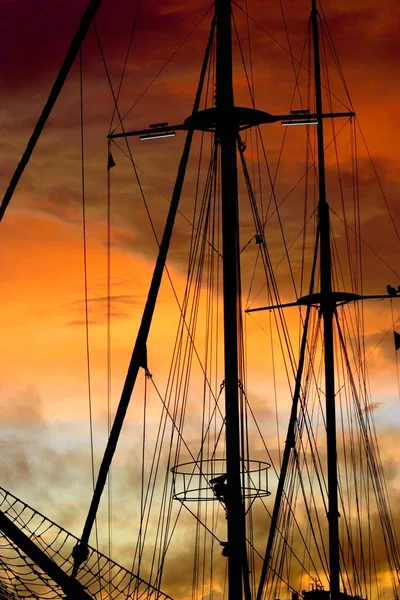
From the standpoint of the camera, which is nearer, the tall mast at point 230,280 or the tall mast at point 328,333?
the tall mast at point 230,280

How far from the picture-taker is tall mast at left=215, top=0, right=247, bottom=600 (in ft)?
102

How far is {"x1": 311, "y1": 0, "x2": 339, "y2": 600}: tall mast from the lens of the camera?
162 feet

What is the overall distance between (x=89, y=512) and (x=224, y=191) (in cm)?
941

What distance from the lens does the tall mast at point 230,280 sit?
31.2 meters

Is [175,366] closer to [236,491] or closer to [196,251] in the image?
[196,251]

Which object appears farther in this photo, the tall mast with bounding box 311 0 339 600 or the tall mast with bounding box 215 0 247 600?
the tall mast with bounding box 311 0 339 600

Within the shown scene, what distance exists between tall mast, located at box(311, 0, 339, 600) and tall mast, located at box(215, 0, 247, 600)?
16994 mm

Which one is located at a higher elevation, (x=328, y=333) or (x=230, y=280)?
(x=328, y=333)

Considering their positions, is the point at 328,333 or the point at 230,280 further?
the point at 328,333

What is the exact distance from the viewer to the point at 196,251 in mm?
37812

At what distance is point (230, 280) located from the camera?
3250 centimetres

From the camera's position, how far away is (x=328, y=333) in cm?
5256

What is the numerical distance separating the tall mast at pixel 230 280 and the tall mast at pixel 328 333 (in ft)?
55.8

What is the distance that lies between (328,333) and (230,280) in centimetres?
2062
